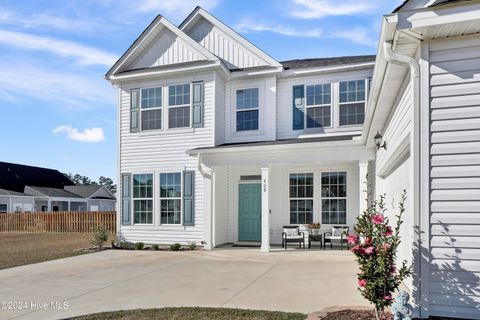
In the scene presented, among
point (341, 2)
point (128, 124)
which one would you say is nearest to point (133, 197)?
point (128, 124)

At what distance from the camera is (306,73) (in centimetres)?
1270

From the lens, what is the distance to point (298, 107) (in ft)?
42.3

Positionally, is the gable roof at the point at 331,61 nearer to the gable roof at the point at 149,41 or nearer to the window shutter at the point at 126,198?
the gable roof at the point at 149,41

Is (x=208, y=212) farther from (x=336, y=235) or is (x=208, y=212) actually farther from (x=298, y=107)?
(x=298, y=107)

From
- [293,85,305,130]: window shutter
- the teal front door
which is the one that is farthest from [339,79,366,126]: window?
the teal front door

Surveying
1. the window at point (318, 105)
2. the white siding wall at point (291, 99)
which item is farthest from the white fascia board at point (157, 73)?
the window at point (318, 105)

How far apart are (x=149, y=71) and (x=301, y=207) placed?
273 inches

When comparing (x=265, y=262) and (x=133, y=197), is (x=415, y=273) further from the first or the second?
(x=133, y=197)

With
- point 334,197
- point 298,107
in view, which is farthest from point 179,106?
point 334,197

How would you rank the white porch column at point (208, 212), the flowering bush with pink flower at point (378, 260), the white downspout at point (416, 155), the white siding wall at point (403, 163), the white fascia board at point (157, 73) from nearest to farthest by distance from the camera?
the flowering bush with pink flower at point (378, 260), the white downspout at point (416, 155), the white siding wall at point (403, 163), the white porch column at point (208, 212), the white fascia board at point (157, 73)

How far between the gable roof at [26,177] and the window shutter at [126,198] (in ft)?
87.2

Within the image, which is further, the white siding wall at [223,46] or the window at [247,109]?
the white siding wall at [223,46]

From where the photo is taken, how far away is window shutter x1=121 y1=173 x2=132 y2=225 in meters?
13.7

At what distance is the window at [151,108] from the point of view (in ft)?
44.3
